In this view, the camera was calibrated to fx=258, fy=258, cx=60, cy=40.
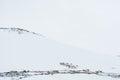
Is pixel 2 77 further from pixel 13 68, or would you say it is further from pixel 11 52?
pixel 11 52

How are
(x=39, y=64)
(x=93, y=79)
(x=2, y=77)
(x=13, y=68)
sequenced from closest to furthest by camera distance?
(x=2, y=77), (x=93, y=79), (x=13, y=68), (x=39, y=64)

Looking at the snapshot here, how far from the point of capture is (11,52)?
79.8 m

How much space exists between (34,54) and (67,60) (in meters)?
11.0

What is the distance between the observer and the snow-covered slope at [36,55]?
228ft

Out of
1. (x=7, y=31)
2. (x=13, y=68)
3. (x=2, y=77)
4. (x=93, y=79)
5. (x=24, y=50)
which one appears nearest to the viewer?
(x=2, y=77)

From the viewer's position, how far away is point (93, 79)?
57.3 meters

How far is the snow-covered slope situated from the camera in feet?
228


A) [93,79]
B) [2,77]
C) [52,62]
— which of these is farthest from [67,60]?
[2,77]

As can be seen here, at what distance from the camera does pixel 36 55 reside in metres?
81.4

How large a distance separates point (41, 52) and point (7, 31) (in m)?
25.7

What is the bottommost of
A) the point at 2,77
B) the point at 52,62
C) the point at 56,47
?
the point at 2,77

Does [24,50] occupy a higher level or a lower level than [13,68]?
higher

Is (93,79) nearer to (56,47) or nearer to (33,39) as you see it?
(56,47)

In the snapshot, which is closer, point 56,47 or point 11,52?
point 11,52
